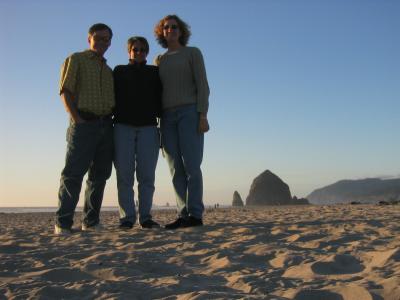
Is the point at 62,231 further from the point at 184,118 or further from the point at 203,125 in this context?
the point at 203,125

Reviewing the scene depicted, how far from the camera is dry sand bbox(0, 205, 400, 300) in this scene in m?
2.21

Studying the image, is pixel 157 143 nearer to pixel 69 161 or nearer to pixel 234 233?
pixel 69 161

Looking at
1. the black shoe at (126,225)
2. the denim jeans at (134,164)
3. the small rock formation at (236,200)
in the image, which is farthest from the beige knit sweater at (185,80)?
the small rock formation at (236,200)

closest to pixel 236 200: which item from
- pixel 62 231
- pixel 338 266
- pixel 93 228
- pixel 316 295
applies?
pixel 93 228

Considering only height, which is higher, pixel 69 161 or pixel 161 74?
pixel 161 74

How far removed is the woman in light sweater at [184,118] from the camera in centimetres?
509

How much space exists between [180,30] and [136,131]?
4.74 feet

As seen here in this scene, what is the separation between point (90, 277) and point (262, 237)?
1977 millimetres

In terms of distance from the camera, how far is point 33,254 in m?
3.46

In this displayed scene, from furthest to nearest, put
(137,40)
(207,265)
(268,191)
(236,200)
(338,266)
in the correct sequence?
(236,200) < (268,191) < (137,40) < (207,265) < (338,266)

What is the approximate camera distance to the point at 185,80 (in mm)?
5191

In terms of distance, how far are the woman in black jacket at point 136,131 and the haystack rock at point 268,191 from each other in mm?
54072

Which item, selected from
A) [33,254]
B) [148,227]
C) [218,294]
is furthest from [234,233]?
[218,294]

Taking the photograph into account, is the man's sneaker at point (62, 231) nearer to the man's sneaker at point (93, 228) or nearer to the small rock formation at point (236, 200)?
the man's sneaker at point (93, 228)
